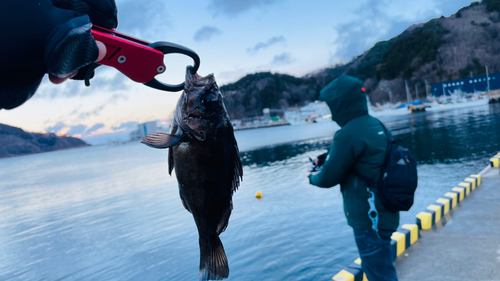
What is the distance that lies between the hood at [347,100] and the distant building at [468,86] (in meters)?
93.3

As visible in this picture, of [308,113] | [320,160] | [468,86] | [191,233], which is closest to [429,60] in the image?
[468,86]

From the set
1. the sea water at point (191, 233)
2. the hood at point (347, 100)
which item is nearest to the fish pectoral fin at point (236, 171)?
the hood at point (347, 100)

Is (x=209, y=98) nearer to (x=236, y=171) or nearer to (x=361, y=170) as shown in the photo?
(x=236, y=171)

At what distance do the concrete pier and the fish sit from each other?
151 inches

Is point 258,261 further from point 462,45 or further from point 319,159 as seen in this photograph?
point 462,45

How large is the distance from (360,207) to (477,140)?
24.3m

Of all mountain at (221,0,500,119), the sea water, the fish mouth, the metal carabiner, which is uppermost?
mountain at (221,0,500,119)

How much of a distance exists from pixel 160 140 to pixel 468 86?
325 feet

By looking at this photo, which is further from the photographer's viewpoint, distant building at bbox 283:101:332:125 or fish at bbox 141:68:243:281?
distant building at bbox 283:101:332:125

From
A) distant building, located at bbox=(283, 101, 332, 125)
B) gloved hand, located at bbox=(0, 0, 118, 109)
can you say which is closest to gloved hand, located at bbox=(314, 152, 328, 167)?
gloved hand, located at bbox=(0, 0, 118, 109)

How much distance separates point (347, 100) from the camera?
135 inches

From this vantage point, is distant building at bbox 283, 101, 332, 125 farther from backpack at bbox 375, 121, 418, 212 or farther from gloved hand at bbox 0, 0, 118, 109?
gloved hand at bbox 0, 0, 118, 109

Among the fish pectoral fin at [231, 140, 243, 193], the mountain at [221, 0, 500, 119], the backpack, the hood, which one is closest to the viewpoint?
the fish pectoral fin at [231, 140, 243, 193]

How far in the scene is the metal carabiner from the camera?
1401 millimetres
